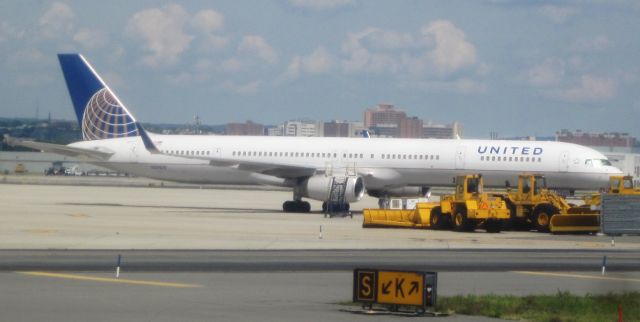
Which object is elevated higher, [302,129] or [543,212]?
[302,129]

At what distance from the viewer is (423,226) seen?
45688mm

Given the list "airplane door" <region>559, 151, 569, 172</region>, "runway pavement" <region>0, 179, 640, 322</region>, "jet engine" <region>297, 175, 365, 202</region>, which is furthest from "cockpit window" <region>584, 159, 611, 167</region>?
"jet engine" <region>297, 175, 365, 202</region>

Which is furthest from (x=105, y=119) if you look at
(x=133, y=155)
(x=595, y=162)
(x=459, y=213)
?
(x=595, y=162)

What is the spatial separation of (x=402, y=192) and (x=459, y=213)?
12.6 meters

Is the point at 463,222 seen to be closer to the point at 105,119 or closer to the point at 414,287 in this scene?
the point at 414,287

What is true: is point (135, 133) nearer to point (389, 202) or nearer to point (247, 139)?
point (247, 139)

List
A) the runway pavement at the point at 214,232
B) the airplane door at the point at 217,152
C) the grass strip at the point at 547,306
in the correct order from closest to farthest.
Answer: the grass strip at the point at 547,306
the runway pavement at the point at 214,232
the airplane door at the point at 217,152

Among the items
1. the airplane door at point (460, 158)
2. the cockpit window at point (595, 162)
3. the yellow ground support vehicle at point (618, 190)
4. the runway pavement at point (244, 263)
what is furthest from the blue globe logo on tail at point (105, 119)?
the yellow ground support vehicle at point (618, 190)

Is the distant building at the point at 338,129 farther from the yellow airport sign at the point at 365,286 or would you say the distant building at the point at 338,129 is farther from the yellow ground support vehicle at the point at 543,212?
the yellow airport sign at the point at 365,286

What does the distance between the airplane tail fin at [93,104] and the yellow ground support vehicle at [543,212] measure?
2483 cm

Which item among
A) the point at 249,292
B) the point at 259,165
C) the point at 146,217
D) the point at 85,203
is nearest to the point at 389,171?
the point at 259,165

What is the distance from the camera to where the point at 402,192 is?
187 ft

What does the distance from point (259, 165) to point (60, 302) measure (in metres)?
33.8

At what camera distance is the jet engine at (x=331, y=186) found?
51531 mm
